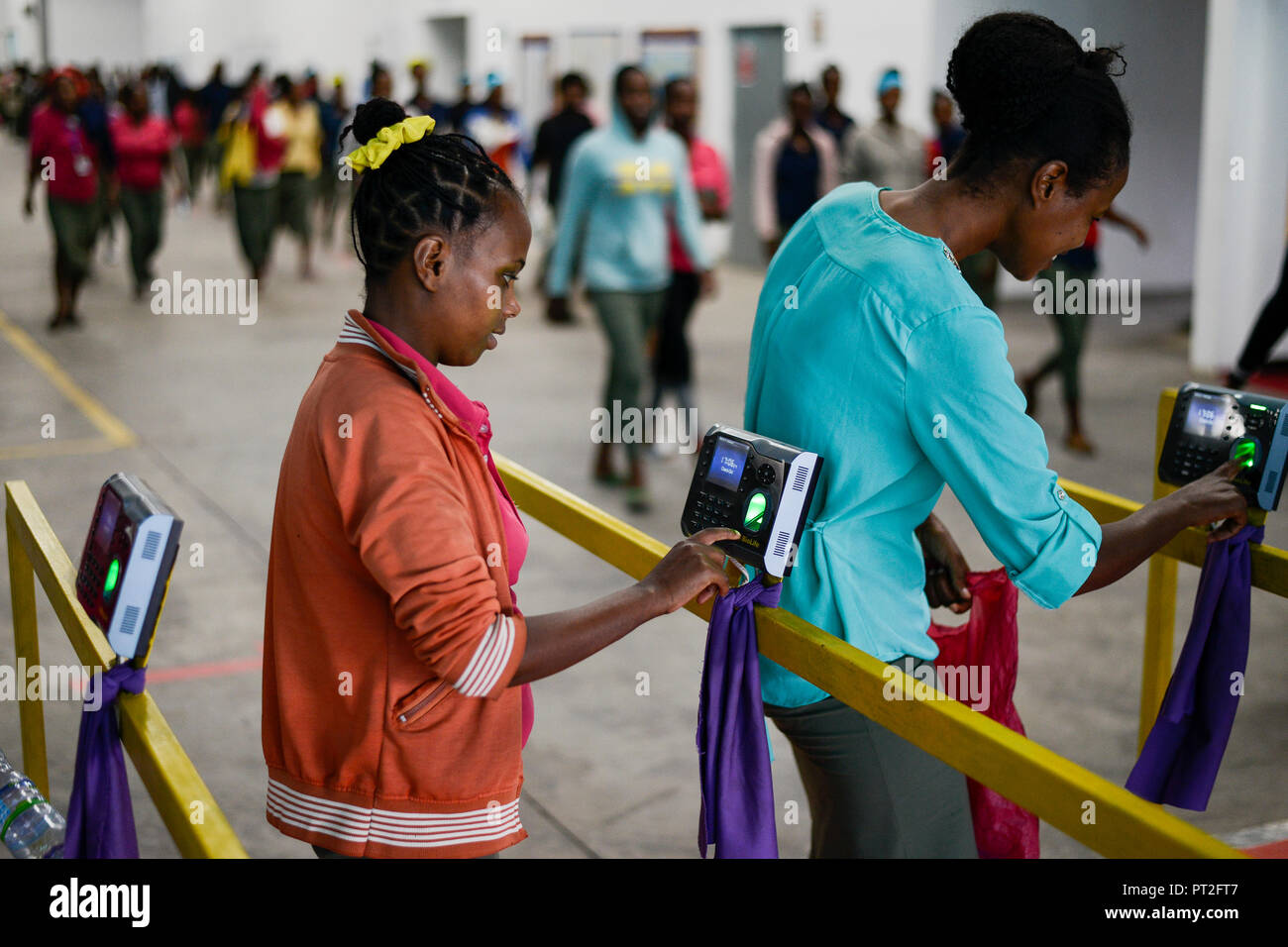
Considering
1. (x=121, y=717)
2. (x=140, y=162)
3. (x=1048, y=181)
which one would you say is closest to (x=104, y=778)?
(x=121, y=717)

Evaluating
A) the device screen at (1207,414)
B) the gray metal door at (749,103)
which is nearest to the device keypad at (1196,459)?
the device screen at (1207,414)

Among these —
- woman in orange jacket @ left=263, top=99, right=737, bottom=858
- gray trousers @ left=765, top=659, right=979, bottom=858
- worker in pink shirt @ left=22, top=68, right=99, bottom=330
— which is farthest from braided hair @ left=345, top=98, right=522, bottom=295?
worker in pink shirt @ left=22, top=68, right=99, bottom=330

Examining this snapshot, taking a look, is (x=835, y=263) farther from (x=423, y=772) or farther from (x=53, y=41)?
(x=53, y=41)

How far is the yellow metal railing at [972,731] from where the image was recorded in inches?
54.6

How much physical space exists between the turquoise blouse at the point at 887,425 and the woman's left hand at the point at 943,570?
0.23m

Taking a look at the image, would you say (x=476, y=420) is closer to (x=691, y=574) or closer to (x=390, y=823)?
(x=691, y=574)

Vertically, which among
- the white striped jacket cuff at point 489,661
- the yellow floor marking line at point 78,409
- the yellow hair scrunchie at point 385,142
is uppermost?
the yellow hair scrunchie at point 385,142

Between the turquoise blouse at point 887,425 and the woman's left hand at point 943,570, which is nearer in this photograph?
the turquoise blouse at point 887,425

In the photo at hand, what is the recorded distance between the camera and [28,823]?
2.16 meters

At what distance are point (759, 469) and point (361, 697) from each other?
1.92 feet

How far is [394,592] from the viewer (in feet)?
5.06

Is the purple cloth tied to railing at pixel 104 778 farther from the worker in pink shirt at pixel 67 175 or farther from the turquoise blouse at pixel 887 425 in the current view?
the worker in pink shirt at pixel 67 175

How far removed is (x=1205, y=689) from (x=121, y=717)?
1.84 metres
